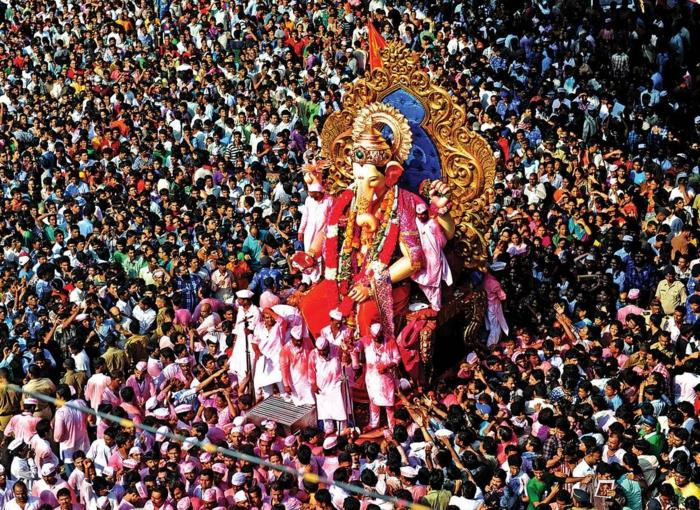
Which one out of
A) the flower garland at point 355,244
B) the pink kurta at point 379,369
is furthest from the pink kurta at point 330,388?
the flower garland at point 355,244

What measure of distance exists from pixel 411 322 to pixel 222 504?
3056 mm

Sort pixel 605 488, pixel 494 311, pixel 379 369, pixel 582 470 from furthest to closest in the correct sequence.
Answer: pixel 494 311 → pixel 379 369 → pixel 582 470 → pixel 605 488

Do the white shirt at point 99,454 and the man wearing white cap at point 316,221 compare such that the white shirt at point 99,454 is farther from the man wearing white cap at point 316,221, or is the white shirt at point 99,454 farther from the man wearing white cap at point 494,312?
the man wearing white cap at point 494,312

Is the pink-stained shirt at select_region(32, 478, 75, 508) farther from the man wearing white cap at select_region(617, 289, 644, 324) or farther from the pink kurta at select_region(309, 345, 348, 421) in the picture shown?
the man wearing white cap at select_region(617, 289, 644, 324)

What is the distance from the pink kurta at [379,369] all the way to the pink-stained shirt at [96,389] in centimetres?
260

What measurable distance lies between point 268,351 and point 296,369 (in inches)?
14.6

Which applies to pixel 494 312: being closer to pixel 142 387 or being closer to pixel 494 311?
pixel 494 311

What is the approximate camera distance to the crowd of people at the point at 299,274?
40.6 feet

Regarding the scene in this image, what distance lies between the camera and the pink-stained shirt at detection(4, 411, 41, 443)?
44.1 feet

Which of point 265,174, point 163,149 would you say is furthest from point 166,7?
point 265,174

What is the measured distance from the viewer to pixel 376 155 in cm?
1429

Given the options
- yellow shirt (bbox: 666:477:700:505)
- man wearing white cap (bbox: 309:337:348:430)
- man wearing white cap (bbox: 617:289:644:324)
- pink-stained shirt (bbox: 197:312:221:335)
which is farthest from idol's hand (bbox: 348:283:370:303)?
yellow shirt (bbox: 666:477:700:505)

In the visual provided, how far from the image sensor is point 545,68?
21.0 meters

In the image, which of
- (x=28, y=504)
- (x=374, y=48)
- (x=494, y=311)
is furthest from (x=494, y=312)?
(x=28, y=504)
